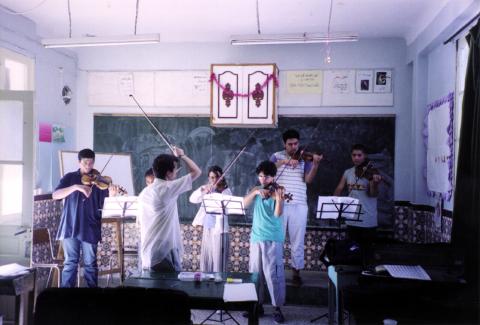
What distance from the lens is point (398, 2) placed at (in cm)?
394

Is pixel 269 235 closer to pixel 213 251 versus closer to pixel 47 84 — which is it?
pixel 213 251

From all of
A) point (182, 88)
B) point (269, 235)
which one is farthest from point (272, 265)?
point (182, 88)

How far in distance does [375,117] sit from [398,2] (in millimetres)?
1389

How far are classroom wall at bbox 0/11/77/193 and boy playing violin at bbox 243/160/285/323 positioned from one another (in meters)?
2.25

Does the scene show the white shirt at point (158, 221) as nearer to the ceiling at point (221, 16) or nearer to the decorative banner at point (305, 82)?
the ceiling at point (221, 16)

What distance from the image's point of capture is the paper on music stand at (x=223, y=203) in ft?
12.3

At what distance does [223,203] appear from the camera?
149 inches

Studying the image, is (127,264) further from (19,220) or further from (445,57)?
(445,57)

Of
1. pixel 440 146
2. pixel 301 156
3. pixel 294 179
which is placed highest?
pixel 440 146

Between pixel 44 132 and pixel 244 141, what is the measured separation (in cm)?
218

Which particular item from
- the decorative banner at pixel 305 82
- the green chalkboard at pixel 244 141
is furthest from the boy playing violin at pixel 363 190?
the decorative banner at pixel 305 82

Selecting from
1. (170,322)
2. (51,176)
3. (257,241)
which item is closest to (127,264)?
(51,176)

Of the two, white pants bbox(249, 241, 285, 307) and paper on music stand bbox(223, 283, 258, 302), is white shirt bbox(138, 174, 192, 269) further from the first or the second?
white pants bbox(249, 241, 285, 307)

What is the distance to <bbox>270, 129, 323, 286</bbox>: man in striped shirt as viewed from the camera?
4.54 meters
